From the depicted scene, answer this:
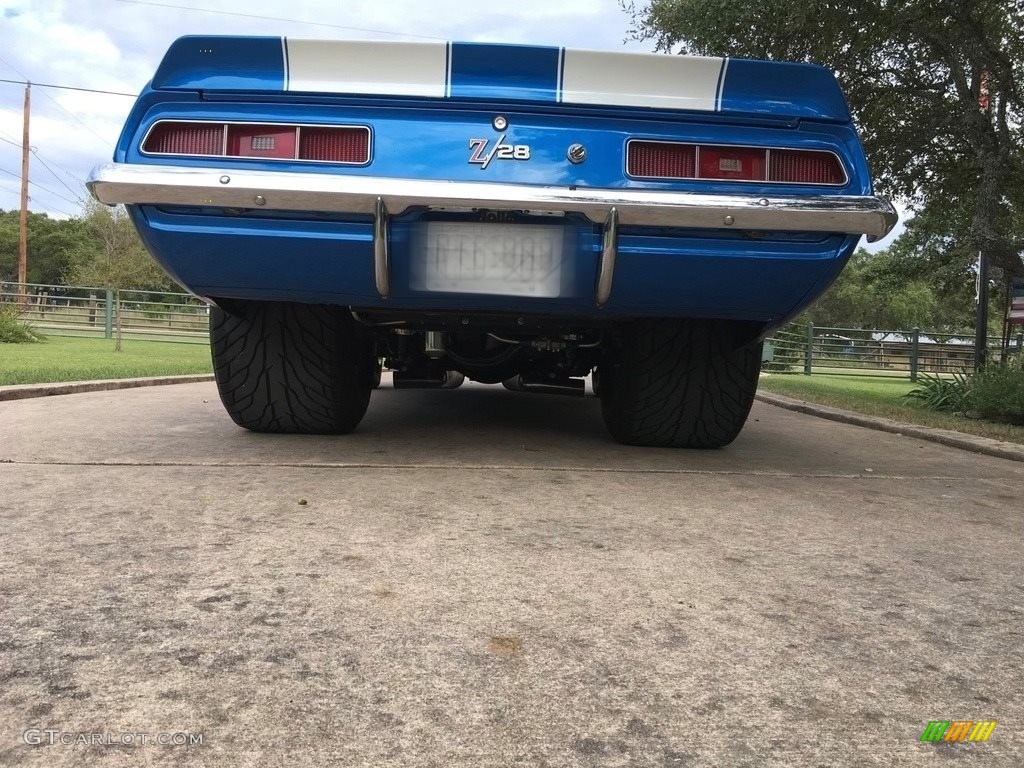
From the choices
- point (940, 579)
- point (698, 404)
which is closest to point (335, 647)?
point (940, 579)

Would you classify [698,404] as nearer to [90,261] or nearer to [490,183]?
[490,183]

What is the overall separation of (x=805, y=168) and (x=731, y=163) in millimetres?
238

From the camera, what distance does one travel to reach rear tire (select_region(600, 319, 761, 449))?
3.32m

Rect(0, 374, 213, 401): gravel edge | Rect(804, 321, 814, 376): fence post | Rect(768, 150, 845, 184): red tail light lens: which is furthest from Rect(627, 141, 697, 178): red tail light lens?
Rect(804, 321, 814, 376): fence post

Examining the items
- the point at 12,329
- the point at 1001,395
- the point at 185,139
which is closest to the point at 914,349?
the point at 1001,395

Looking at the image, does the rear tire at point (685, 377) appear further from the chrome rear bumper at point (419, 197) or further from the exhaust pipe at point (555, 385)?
the chrome rear bumper at point (419, 197)

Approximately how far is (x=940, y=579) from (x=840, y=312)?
164ft

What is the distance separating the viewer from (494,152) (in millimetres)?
2471

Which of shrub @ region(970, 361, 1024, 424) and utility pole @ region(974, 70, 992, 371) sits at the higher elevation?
utility pole @ region(974, 70, 992, 371)

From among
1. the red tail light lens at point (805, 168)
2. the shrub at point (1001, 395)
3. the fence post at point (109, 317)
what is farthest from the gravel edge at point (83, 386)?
the fence post at point (109, 317)

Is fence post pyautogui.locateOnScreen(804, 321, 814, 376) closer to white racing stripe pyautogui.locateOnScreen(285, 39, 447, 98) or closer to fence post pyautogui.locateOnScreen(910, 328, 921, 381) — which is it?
fence post pyautogui.locateOnScreen(910, 328, 921, 381)

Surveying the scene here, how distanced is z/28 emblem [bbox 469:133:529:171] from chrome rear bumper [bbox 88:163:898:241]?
0.30 feet

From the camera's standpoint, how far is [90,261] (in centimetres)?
3656

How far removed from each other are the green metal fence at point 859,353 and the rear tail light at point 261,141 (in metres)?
→ 18.4
